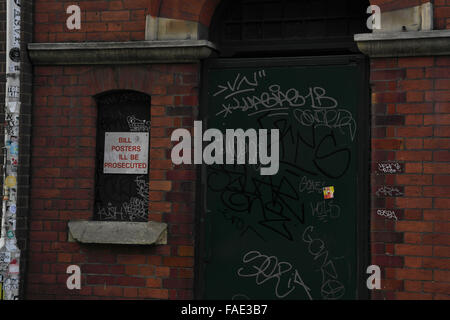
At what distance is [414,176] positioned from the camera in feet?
21.1

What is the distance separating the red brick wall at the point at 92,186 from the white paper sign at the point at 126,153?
17 centimetres

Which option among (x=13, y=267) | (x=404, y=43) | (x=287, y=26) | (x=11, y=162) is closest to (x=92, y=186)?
(x=11, y=162)

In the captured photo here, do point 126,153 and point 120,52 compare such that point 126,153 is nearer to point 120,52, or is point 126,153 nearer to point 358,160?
point 120,52

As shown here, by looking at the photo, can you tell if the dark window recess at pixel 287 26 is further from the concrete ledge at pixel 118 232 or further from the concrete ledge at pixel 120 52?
the concrete ledge at pixel 118 232

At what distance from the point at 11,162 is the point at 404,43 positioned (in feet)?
12.8

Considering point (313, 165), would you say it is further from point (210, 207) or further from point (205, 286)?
point (205, 286)

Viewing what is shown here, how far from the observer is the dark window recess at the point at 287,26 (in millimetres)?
6941

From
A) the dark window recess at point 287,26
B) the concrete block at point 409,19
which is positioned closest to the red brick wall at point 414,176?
the concrete block at point 409,19

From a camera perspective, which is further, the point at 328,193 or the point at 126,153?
the point at 126,153

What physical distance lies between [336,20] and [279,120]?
1158 millimetres

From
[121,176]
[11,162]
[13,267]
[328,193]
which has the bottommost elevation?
[13,267]

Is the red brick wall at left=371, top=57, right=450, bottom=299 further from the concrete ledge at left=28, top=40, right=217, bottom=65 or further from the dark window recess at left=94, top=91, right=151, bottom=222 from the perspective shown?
the dark window recess at left=94, top=91, right=151, bottom=222

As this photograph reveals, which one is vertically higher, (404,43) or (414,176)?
(404,43)

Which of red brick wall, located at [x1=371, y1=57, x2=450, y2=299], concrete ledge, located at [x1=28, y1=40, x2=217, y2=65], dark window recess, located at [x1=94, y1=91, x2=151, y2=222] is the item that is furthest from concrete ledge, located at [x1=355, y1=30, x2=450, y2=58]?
dark window recess, located at [x1=94, y1=91, x2=151, y2=222]
